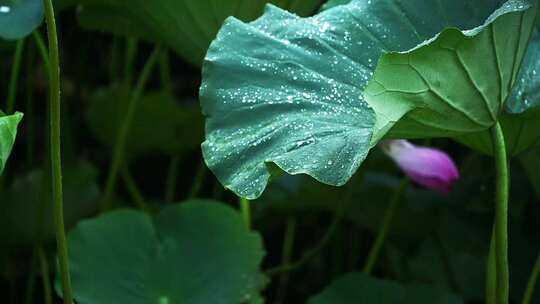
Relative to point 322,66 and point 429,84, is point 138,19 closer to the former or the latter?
point 322,66

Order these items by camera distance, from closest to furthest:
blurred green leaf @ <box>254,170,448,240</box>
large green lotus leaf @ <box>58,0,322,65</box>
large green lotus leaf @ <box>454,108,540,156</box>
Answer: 1. large green lotus leaf @ <box>454,108,540,156</box>
2. large green lotus leaf @ <box>58,0,322,65</box>
3. blurred green leaf @ <box>254,170,448,240</box>

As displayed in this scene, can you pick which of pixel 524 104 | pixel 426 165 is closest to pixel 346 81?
pixel 524 104

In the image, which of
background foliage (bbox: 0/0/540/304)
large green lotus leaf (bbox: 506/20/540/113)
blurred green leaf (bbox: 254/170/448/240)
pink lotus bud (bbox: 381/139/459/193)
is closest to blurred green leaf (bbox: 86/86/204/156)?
background foliage (bbox: 0/0/540/304)

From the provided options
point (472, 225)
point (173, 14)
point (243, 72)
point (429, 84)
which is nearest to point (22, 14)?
point (173, 14)

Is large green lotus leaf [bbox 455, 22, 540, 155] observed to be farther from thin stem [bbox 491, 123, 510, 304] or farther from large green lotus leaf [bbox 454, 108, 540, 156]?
thin stem [bbox 491, 123, 510, 304]

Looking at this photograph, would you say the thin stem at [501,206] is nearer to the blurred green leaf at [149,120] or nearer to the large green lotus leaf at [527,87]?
the large green lotus leaf at [527,87]

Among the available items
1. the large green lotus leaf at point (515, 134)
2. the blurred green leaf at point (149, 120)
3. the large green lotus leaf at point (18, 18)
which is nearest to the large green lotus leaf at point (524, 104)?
the large green lotus leaf at point (515, 134)
